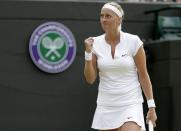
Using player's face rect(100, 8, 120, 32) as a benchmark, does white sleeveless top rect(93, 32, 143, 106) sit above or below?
below

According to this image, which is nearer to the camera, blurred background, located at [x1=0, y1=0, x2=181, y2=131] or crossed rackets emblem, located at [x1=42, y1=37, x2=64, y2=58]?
blurred background, located at [x1=0, y1=0, x2=181, y2=131]

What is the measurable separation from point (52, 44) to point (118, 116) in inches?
108

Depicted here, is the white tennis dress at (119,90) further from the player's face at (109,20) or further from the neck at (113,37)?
the player's face at (109,20)

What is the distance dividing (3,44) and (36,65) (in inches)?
20.2

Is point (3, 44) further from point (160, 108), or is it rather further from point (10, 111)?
point (160, 108)

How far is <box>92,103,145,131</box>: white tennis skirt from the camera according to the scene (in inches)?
213

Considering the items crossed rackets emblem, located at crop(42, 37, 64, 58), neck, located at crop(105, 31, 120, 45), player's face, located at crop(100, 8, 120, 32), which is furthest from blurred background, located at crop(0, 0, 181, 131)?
player's face, located at crop(100, 8, 120, 32)

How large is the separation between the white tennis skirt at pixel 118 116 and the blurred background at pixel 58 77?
8.03 ft

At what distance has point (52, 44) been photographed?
7.96 m

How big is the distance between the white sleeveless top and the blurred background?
2.36m

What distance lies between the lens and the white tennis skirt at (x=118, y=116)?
5.41 meters

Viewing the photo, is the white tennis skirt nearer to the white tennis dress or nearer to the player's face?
the white tennis dress

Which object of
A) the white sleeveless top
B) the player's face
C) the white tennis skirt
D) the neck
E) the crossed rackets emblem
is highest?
the player's face

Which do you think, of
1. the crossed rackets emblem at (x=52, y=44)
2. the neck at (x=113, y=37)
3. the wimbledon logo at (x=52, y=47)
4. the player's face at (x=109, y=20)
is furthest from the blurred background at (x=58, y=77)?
the player's face at (x=109, y=20)
